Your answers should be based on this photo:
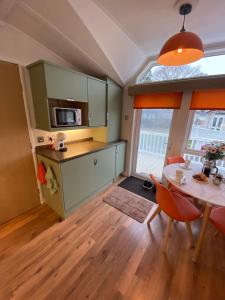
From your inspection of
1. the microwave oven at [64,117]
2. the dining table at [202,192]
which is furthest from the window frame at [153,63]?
the dining table at [202,192]

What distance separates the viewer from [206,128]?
2.35m

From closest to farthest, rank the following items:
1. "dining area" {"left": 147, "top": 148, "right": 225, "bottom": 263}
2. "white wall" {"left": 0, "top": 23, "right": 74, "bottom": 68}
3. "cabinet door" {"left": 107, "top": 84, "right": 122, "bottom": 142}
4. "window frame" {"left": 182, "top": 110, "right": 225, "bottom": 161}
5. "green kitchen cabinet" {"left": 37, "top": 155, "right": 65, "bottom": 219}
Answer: "dining area" {"left": 147, "top": 148, "right": 225, "bottom": 263}
"white wall" {"left": 0, "top": 23, "right": 74, "bottom": 68}
"green kitchen cabinet" {"left": 37, "top": 155, "right": 65, "bottom": 219}
"window frame" {"left": 182, "top": 110, "right": 225, "bottom": 161}
"cabinet door" {"left": 107, "top": 84, "right": 122, "bottom": 142}

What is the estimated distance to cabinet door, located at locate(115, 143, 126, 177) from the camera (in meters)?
2.93

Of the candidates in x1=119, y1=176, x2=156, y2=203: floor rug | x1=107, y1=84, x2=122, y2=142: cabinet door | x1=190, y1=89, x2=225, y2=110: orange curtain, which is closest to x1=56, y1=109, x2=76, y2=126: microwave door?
x1=107, y1=84, x2=122, y2=142: cabinet door

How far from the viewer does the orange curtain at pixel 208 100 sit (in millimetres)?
1962

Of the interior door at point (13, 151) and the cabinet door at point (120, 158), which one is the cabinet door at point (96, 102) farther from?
the interior door at point (13, 151)

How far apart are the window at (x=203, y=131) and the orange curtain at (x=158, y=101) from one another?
0.40m

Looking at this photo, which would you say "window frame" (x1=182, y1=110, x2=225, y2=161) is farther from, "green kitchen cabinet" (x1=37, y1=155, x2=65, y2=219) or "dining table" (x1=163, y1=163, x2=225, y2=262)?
"green kitchen cabinet" (x1=37, y1=155, x2=65, y2=219)

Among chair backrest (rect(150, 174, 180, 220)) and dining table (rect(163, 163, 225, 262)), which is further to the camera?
chair backrest (rect(150, 174, 180, 220))

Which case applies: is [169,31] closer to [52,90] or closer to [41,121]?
[52,90]

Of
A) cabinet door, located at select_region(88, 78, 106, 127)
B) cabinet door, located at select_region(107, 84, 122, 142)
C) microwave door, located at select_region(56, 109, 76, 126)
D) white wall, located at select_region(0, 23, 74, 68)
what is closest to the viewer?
white wall, located at select_region(0, 23, 74, 68)

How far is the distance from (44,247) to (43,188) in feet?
2.87

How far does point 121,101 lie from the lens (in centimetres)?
297

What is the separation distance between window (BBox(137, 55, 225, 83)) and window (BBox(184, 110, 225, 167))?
625 millimetres
